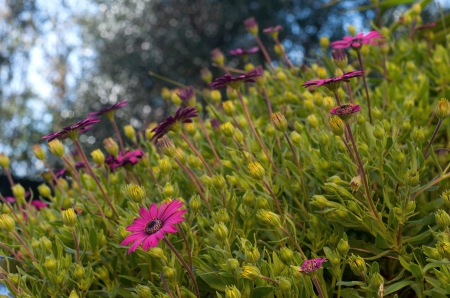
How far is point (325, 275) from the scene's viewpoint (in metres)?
0.87

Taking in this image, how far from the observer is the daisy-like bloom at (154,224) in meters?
0.67

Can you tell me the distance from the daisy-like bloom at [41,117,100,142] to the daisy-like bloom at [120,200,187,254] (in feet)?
0.71

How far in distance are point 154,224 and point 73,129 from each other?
0.94 ft

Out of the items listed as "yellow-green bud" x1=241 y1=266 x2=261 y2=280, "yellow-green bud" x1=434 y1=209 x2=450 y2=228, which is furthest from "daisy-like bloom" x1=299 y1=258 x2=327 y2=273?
"yellow-green bud" x1=434 y1=209 x2=450 y2=228

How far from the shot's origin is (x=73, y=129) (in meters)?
0.90

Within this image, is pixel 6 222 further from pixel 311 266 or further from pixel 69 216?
pixel 311 266

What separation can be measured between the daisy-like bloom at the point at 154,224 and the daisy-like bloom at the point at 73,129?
218 millimetres

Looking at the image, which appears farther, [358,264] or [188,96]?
[188,96]

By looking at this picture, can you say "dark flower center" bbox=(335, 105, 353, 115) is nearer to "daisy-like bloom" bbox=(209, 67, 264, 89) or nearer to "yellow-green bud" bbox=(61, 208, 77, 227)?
"daisy-like bloom" bbox=(209, 67, 264, 89)

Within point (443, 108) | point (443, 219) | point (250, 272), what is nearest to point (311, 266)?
point (250, 272)

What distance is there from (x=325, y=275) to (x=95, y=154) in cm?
50

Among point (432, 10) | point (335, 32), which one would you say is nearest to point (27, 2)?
point (335, 32)

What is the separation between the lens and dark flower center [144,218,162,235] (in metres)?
0.70

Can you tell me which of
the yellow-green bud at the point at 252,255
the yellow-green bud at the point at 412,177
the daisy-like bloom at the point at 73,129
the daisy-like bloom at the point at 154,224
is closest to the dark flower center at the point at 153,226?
the daisy-like bloom at the point at 154,224
